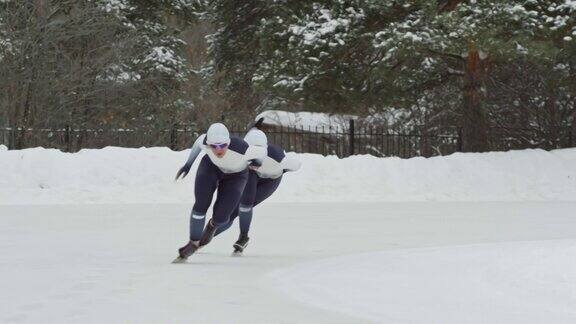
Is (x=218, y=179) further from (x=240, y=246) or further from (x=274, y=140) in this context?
(x=274, y=140)

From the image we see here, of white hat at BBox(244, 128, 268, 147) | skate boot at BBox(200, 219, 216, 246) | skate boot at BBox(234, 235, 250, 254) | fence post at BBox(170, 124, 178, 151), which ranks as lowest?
skate boot at BBox(234, 235, 250, 254)

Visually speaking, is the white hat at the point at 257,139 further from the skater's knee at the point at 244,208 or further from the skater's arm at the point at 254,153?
the skater's knee at the point at 244,208

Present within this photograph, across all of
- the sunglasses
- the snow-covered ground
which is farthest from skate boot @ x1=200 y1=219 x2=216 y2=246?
the sunglasses

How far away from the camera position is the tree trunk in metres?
28.2

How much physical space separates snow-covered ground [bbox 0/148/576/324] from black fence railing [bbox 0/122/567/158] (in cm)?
382

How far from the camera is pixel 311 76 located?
87.6 feet

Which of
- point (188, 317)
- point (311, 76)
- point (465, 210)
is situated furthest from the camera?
point (311, 76)

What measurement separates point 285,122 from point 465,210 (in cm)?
2117

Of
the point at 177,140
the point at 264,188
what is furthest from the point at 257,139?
the point at 177,140

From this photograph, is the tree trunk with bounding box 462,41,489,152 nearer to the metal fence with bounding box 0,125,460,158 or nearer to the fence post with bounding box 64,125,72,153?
the metal fence with bounding box 0,125,460,158

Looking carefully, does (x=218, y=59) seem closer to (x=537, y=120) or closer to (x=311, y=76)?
(x=311, y=76)

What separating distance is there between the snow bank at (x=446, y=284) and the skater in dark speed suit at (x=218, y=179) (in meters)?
1.07

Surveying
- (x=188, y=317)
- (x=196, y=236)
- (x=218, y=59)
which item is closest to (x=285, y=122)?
(x=218, y=59)

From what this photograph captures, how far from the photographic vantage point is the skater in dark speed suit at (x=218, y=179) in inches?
435
